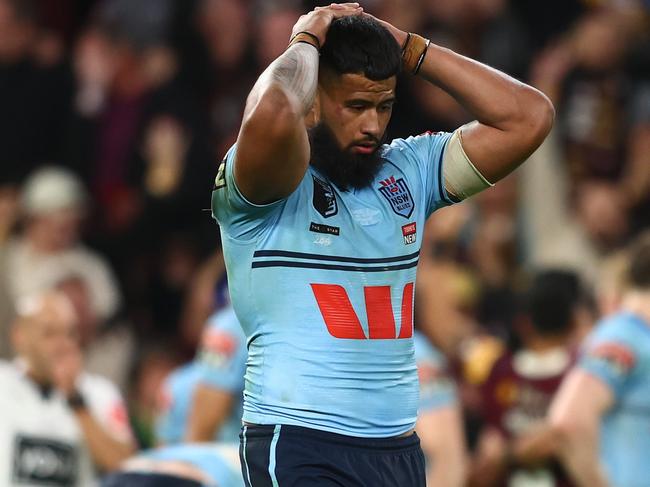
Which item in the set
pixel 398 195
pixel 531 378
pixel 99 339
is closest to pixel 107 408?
pixel 531 378

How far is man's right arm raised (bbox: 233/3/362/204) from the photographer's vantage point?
361 centimetres

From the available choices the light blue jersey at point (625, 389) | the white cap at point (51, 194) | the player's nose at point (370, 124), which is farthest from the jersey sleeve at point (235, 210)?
the white cap at point (51, 194)

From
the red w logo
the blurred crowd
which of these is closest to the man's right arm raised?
the red w logo

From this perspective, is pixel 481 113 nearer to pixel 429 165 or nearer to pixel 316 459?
pixel 429 165

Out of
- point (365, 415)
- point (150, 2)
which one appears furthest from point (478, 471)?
point (150, 2)

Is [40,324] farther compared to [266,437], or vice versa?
[40,324]

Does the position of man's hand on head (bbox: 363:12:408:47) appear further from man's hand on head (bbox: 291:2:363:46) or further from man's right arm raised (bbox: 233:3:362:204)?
man's right arm raised (bbox: 233:3:362:204)

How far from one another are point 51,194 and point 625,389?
5011 mm

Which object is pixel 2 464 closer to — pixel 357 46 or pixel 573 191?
pixel 357 46

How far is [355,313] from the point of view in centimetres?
381

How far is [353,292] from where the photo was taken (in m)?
3.82

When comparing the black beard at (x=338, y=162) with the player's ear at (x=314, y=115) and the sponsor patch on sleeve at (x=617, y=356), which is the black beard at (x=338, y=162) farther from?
the sponsor patch on sleeve at (x=617, y=356)

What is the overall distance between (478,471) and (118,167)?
15.2 feet

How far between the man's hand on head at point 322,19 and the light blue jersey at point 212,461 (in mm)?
2207
